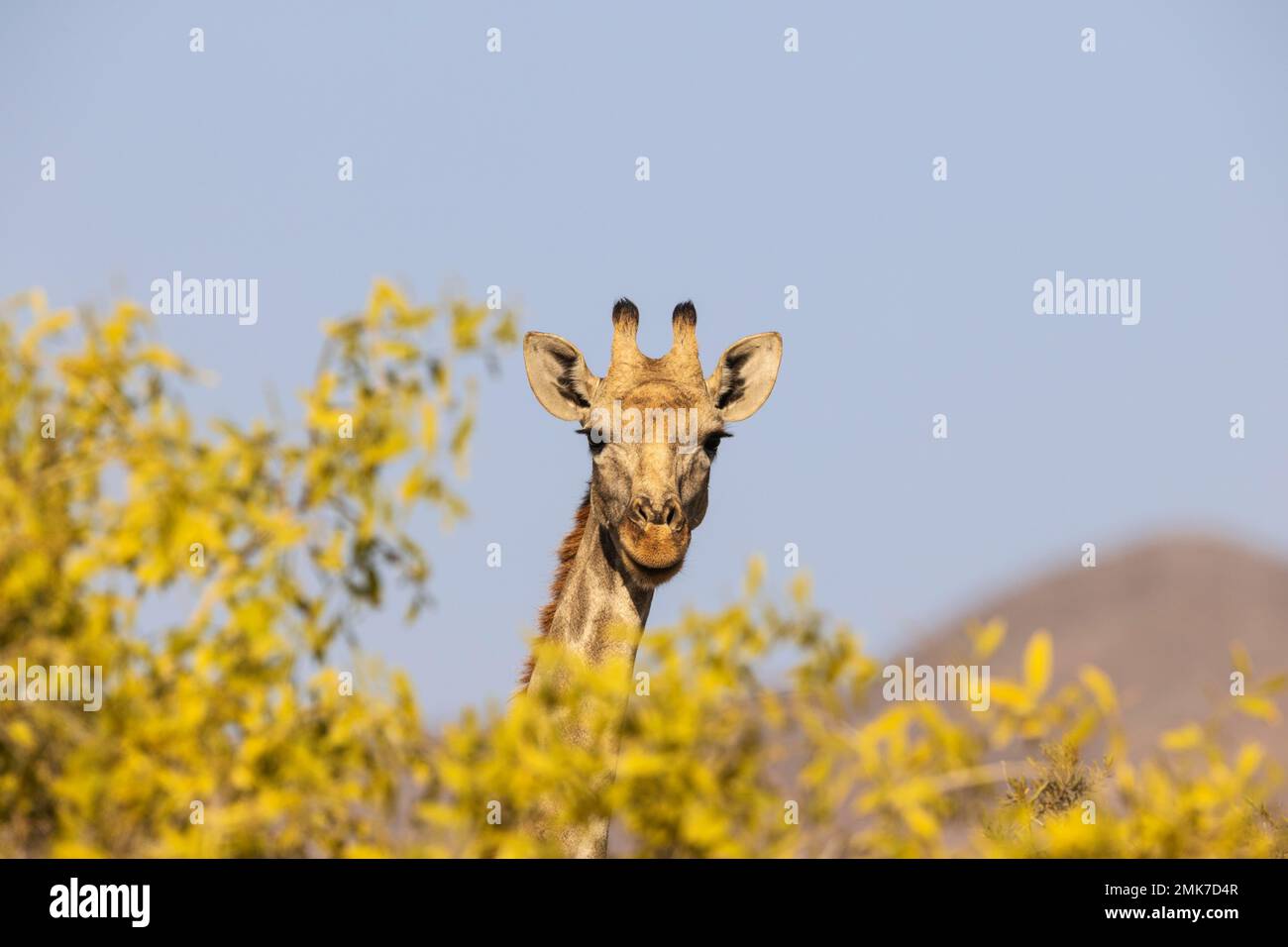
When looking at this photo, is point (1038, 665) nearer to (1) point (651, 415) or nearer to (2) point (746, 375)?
(1) point (651, 415)

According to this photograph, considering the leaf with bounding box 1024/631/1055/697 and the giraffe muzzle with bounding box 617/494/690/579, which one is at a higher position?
the giraffe muzzle with bounding box 617/494/690/579

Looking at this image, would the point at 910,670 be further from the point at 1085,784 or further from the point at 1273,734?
the point at 1273,734

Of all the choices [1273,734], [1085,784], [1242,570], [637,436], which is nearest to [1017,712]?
[637,436]

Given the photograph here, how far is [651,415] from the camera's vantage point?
14.4 meters

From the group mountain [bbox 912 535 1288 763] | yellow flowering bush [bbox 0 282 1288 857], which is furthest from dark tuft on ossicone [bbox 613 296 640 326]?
mountain [bbox 912 535 1288 763]

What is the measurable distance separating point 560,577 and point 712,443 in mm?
1620

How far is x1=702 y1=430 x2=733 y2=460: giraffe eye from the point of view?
14.8 meters

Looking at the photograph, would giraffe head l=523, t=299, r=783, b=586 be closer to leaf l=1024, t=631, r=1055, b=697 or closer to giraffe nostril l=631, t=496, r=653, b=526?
giraffe nostril l=631, t=496, r=653, b=526

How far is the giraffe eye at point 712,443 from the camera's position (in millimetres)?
14828

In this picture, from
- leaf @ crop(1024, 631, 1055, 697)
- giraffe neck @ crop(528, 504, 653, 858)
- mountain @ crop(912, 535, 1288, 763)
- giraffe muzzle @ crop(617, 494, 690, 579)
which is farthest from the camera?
mountain @ crop(912, 535, 1288, 763)

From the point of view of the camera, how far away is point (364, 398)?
8305mm

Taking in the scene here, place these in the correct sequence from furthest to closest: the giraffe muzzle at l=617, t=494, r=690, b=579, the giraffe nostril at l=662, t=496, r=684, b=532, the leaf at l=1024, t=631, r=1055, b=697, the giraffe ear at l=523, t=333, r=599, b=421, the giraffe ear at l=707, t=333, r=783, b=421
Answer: the giraffe ear at l=707, t=333, r=783, b=421
the giraffe ear at l=523, t=333, r=599, b=421
the giraffe nostril at l=662, t=496, r=684, b=532
the giraffe muzzle at l=617, t=494, r=690, b=579
the leaf at l=1024, t=631, r=1055, b=697

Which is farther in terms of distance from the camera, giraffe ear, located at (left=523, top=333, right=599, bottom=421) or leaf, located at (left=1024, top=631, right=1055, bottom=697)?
giraffe ear, located at (left=523, top=333, right=599, bottom=421)

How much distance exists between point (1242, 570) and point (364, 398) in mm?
169092
